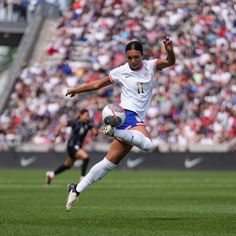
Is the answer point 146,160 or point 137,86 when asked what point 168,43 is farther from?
point 146,160

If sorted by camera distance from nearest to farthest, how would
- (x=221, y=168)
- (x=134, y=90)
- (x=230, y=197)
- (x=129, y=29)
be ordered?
(x=134, y=90) → (x=230, y=197) → (x=221, y=168) → (x=129, y=29)

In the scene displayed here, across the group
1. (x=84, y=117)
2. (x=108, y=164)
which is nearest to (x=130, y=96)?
(x=108, y=164)

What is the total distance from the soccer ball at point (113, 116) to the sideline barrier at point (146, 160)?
19.4 metres

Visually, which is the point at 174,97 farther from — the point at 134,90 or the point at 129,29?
the point at 134,90

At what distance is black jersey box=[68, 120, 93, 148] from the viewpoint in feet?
82.4

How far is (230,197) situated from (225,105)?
15.6m

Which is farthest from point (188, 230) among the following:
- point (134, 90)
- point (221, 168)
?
point (221, 168)

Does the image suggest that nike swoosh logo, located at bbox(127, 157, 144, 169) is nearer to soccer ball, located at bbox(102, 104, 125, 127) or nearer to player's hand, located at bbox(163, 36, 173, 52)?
soccer ball, located at bbox(102, 104, 125, 127)

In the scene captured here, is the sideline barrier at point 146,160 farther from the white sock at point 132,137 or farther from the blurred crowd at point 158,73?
the white sock at point 132,137

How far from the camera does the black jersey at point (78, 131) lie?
25.1 metres

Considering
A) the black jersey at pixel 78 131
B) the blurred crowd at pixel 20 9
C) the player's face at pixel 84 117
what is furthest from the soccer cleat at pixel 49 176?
the blurred crowd at pixel 20 9

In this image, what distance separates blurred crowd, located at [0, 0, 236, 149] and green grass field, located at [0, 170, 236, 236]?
9891 millimetres

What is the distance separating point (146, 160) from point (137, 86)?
799 inches

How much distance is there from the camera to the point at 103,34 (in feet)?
129
